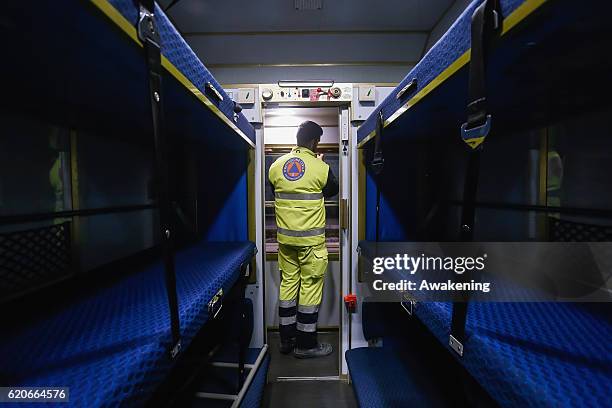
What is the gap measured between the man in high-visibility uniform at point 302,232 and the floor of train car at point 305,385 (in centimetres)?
20

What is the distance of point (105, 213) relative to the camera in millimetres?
1410

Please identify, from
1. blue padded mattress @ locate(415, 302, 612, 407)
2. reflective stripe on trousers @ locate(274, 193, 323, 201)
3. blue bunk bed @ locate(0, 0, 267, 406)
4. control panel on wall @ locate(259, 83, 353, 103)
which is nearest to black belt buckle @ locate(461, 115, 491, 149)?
blue padded mattress @ locate(415, 302, 612, 407)

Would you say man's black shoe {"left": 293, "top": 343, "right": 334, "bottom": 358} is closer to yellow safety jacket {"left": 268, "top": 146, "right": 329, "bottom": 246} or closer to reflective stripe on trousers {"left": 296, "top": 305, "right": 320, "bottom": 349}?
reflective stripe on trousers {"left": 296, "top": 305, "right": 320, "bottom": 349}

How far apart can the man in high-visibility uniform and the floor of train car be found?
0.20m

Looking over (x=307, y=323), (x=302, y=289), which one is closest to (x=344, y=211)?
(x=302, y=289)

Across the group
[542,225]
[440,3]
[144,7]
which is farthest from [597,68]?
[440,3]

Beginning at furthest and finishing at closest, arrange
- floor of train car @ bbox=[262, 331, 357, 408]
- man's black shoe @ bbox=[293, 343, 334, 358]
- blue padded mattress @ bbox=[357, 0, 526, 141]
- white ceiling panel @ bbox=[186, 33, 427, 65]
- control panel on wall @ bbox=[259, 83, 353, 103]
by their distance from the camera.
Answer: white ceiling panel @ bbox=[186, 33, 427, 65]
man's black shoe @ bbox=[293, 343, 334, 358]
control panel on wall @ bbox=[259, 83, 353, 103]
floor of train car @ bbox=[262, 331, 357, 408]
blue padded mattress @ bbox=[357, 0, 526, 141]

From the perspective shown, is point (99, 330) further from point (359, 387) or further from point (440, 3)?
point (440, 3)

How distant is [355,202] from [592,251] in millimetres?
1323

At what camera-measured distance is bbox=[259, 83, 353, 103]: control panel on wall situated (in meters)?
2.00

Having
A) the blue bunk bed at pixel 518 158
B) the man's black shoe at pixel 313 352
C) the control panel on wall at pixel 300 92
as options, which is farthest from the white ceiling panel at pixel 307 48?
the man's black shoe at pixel 313 352

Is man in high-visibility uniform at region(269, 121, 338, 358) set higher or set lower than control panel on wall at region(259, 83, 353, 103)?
lower

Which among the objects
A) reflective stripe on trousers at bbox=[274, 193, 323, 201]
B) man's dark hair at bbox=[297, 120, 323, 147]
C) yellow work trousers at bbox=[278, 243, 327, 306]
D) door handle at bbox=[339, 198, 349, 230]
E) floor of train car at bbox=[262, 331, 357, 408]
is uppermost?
man's dark hair at bbox=[297, 120, 323, 147]

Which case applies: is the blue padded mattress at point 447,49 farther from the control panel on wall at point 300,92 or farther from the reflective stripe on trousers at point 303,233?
the reflective stripe on trousers at point 303,233
